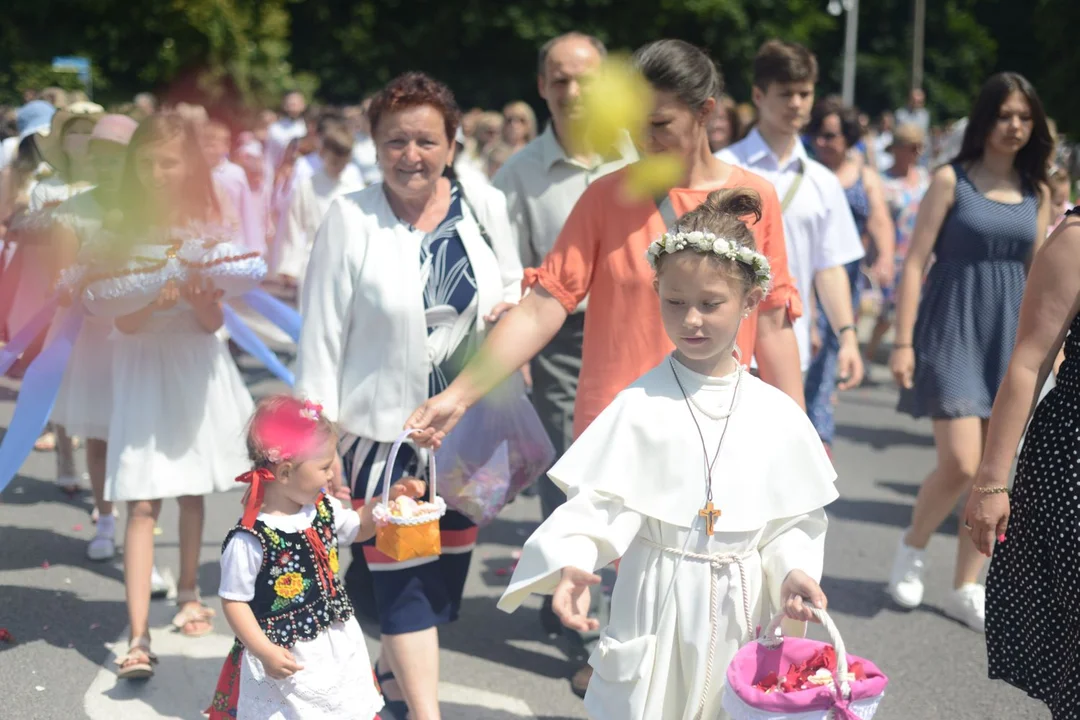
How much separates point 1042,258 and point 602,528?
1.39m

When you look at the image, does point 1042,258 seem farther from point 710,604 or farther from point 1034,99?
point 1034,99

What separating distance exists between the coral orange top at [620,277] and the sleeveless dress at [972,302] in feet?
6.73

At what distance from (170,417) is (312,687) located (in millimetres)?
1738

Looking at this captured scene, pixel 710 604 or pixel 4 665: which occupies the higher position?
pixel 710 604

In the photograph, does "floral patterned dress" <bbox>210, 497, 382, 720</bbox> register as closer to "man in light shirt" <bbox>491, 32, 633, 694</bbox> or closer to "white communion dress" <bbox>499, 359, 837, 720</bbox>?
"white communion dress" <bbox>499, 359, 837, 720</bbox>

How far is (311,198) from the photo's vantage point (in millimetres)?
10461

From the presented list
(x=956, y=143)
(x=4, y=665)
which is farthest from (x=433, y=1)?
(x=4, y=665)

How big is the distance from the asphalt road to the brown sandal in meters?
0.06

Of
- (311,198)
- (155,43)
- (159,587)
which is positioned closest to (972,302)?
(159,587)

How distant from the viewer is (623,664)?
3.10 m

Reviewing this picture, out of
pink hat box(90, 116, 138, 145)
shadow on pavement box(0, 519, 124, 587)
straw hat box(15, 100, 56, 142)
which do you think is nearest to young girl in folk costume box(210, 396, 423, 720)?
pink hat box(90, 116, 138, 145)

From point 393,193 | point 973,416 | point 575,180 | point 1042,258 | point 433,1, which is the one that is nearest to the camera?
point 1042,258

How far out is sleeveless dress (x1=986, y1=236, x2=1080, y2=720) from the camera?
3.29 metres

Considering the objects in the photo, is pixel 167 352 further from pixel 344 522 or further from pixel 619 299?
pixel 619 299
